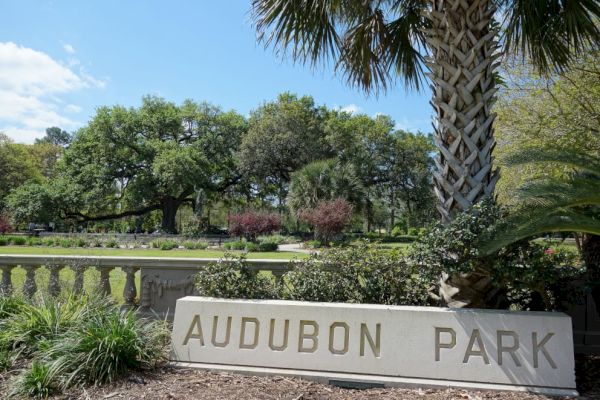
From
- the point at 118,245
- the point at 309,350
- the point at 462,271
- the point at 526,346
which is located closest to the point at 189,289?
the point at 309,350

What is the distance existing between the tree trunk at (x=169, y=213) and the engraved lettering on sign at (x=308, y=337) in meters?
39.8

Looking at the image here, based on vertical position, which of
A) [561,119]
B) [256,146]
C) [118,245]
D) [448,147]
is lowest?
[118,245]

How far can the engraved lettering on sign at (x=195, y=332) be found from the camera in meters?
4.39

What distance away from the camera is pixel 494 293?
14.9 feet

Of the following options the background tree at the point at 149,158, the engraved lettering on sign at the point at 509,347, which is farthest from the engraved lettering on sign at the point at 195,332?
the background tree at the point at 149,158

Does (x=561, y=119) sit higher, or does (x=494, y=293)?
(x=561, y=119)

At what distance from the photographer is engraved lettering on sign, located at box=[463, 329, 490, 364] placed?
3871mm

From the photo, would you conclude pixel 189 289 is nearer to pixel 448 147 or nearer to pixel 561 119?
pixel 448 147

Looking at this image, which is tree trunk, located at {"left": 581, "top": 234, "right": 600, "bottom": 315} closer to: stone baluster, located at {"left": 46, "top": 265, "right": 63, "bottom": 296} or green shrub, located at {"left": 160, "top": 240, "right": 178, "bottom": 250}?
stone baluster, located at {"left": 46, "top": 265, "right": 63, "bottom": 296}

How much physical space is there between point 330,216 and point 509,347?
2351 centimetres

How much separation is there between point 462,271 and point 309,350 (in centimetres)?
168

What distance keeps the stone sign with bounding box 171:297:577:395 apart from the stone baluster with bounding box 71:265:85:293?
255cm

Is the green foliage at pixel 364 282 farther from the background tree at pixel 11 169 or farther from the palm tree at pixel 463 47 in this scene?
the background tree at pixel 11 169

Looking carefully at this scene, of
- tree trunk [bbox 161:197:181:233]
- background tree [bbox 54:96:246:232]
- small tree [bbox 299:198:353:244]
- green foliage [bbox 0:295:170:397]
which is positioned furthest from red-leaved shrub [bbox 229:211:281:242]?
green foliage [bbox 0:295:170:397]
